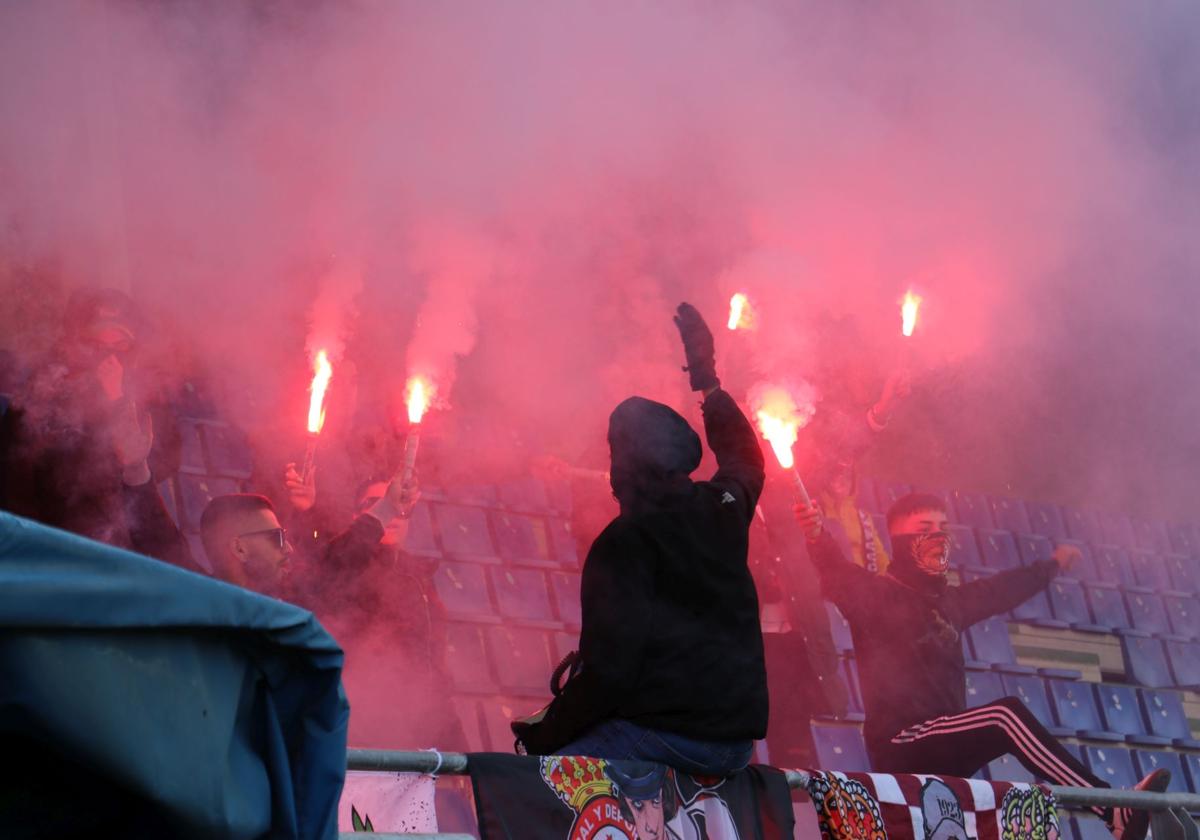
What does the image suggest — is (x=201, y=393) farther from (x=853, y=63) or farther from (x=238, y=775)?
(x=238, y=775)

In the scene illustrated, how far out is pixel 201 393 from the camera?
475 cm

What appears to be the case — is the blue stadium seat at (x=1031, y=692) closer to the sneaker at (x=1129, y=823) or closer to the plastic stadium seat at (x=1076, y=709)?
the plastic stadium seat at (x=1076, y=709)

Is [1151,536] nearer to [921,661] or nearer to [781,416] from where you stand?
[921,661]

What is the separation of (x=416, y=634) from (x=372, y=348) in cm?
141

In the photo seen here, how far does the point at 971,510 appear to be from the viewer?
24.6 feet

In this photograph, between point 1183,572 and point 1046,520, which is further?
point 1183,572

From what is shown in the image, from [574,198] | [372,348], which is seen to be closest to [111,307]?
[372,348]

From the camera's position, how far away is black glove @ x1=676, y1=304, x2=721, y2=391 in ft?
10.3

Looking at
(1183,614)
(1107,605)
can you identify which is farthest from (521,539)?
(1183,614)

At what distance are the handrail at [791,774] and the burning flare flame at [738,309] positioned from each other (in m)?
3.06

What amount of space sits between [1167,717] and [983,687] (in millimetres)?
1532

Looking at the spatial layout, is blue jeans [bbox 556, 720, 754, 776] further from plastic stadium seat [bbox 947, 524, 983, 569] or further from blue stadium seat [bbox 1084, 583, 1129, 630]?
blue stadium seat [bbox 1084, 583, 1129, 630]

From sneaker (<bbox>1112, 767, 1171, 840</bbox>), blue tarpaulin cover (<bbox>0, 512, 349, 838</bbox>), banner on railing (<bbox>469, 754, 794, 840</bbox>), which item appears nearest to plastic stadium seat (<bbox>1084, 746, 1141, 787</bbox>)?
sneaker (<bbox>1112, 767, 1171, 840</bbox>)

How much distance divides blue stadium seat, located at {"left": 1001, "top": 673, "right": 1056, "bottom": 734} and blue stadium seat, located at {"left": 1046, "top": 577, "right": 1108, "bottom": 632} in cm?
69
